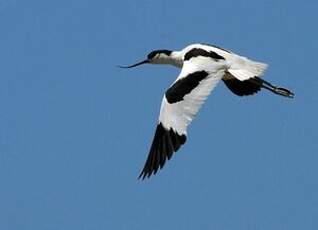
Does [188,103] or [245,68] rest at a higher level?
[245,68]

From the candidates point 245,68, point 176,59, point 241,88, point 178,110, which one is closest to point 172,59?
point 176,59

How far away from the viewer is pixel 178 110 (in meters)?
19.6

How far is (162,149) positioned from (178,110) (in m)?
0.67

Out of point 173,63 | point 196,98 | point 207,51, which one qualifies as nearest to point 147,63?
point 173,63

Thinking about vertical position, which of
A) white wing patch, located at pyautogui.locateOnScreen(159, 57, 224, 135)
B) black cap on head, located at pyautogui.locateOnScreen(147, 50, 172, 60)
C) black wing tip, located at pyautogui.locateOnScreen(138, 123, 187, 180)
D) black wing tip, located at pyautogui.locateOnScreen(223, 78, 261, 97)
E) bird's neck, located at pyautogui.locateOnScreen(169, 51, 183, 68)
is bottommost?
black wing tip, located at pyautogui.locateOnScreen(138, 123, 187, 180)

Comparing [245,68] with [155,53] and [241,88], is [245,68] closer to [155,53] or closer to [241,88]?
[241,88]

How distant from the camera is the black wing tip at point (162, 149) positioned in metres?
19.2

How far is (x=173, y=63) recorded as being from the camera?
23047 mm

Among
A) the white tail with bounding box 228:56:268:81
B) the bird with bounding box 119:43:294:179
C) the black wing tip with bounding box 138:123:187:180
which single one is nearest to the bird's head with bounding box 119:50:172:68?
the bird with bounding box 119:43:294:179

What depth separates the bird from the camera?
19.3m

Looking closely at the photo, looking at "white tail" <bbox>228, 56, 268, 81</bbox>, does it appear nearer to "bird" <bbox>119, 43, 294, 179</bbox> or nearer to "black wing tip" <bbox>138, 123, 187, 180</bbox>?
"bird" <bbox>119, 43, 294, 179</bbox>

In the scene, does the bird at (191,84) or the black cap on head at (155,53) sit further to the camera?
the black cap on head at (155,53)

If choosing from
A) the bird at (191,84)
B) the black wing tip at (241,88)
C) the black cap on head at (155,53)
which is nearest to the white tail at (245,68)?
the bird at (191,84)

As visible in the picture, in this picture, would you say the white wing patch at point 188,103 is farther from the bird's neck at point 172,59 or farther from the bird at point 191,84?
the bird's neck at point 172,59
